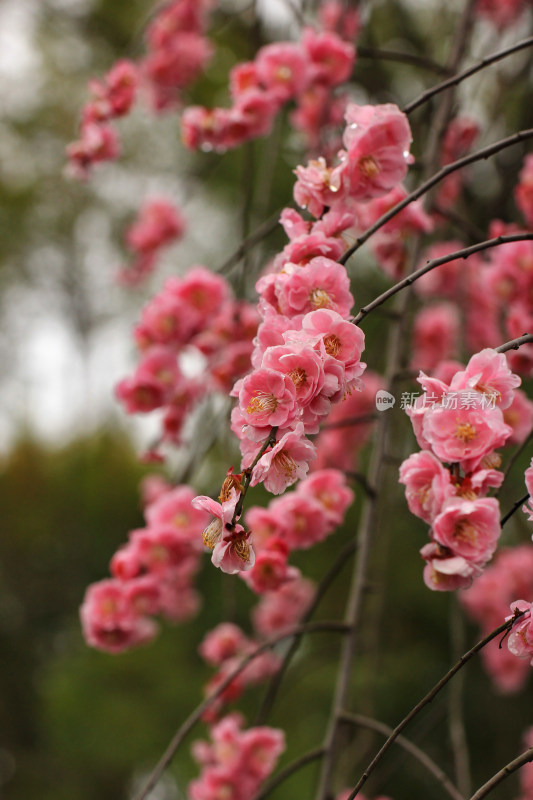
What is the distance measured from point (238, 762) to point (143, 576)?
0.29 m

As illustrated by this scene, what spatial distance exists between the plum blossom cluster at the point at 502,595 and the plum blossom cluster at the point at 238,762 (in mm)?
699

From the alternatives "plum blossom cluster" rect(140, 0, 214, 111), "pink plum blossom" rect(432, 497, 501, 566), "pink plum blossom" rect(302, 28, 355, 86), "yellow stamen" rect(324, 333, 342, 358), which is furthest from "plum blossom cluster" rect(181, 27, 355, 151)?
"pink plum blossom" rect(432, 497, 501, 566)

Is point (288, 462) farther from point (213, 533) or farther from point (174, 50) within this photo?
point (174, 50)

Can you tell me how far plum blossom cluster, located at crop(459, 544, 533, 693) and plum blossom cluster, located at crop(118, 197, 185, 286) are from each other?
109 centimetres

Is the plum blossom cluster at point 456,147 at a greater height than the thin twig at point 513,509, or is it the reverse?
the plum blossom cluster at point 456,147

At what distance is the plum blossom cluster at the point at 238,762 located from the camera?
44.5 inches

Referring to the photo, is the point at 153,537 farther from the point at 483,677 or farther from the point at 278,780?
the point at 483,677

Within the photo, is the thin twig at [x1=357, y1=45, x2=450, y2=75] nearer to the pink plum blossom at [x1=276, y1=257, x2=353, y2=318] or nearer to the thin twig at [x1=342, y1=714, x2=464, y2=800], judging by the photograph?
the pink plum blossom at [x1=276, y1=257, x2=353, y2=318]

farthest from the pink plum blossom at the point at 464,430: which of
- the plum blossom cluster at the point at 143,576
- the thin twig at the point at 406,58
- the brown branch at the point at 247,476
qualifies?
the thin twig at the point at 406,58

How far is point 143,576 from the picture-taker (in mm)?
1183

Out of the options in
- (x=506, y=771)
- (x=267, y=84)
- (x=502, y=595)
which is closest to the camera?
(x=506, y=771)

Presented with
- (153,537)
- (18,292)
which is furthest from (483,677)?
(18,292)

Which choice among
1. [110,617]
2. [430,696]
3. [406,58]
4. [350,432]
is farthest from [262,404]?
[350,432]

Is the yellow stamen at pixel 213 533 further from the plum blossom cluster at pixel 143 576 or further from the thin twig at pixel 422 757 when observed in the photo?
the plum blossom cluster at pixel 143 576
